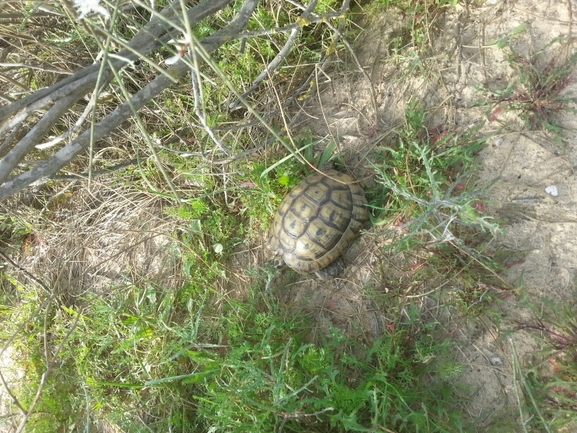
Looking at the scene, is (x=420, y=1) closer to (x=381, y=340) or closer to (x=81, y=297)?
(x=381, y=340)

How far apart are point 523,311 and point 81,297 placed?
3344 millimetres

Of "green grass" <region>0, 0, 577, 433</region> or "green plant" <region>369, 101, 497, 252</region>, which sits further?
"green plant" <region>369, 101, 497, 252</region>

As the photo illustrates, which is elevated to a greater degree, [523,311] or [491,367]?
[523,311]

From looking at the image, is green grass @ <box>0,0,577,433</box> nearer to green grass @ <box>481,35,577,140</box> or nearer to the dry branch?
green grass @ <box>481,35,577,140</box>

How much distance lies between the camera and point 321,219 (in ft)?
9.53

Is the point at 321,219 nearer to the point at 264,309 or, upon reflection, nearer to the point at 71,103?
the point at 264,309

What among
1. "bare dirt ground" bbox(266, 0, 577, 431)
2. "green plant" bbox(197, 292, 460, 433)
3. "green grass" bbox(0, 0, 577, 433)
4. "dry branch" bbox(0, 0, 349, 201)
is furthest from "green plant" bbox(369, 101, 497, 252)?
"dry branch" bbox(0, 0, 349, 201)

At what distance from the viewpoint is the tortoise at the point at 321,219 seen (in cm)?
288

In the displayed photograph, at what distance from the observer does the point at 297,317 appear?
291cm

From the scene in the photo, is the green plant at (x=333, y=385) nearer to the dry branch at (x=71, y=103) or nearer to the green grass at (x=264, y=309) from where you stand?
the green grass at (x=264, y=309)

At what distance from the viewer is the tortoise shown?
2.88m

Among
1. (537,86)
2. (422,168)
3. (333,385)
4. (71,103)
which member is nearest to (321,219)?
(422,168)

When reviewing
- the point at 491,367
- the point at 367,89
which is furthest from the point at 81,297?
the point at 491,367

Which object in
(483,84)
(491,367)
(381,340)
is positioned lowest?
(491,367)
